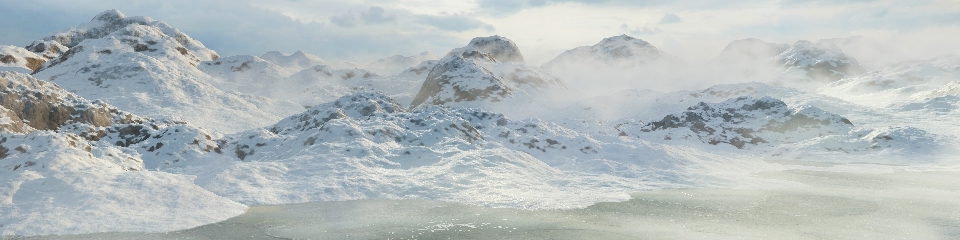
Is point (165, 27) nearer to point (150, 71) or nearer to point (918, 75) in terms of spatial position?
point (150, 71)

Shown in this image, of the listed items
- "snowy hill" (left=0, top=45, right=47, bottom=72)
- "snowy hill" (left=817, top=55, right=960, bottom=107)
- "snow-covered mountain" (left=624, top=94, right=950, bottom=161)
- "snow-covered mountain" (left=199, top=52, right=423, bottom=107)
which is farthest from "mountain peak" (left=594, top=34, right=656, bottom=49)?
"snowy hill" (left=0, top=45, right=47, bottom=72)

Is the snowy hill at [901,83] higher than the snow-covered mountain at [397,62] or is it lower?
lower

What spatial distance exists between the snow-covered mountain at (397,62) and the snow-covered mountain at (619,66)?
26679mm

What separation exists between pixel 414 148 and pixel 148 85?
38340mm

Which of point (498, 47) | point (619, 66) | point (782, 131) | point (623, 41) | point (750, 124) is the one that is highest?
point (623, 41)

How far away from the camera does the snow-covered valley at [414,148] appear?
58.0ft

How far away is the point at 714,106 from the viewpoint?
57312 mm

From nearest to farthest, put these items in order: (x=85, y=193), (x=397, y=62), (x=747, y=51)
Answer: (x=85, y=193)
(x=397, y=62)
(x=747, y=51)

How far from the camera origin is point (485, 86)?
231ft

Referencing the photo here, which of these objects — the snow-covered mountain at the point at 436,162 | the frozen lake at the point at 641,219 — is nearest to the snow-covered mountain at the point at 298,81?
the snow-covered mountain at the point at 436,162

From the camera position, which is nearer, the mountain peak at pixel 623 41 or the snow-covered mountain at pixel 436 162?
the snow-covered mountain at pixel 436 162

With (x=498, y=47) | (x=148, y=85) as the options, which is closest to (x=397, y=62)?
(x=498, y=47)

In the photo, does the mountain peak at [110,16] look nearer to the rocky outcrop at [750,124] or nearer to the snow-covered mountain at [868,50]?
the rocky outcrop at [750,124]

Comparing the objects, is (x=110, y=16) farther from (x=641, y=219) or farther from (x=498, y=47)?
(x=641, y=219)
